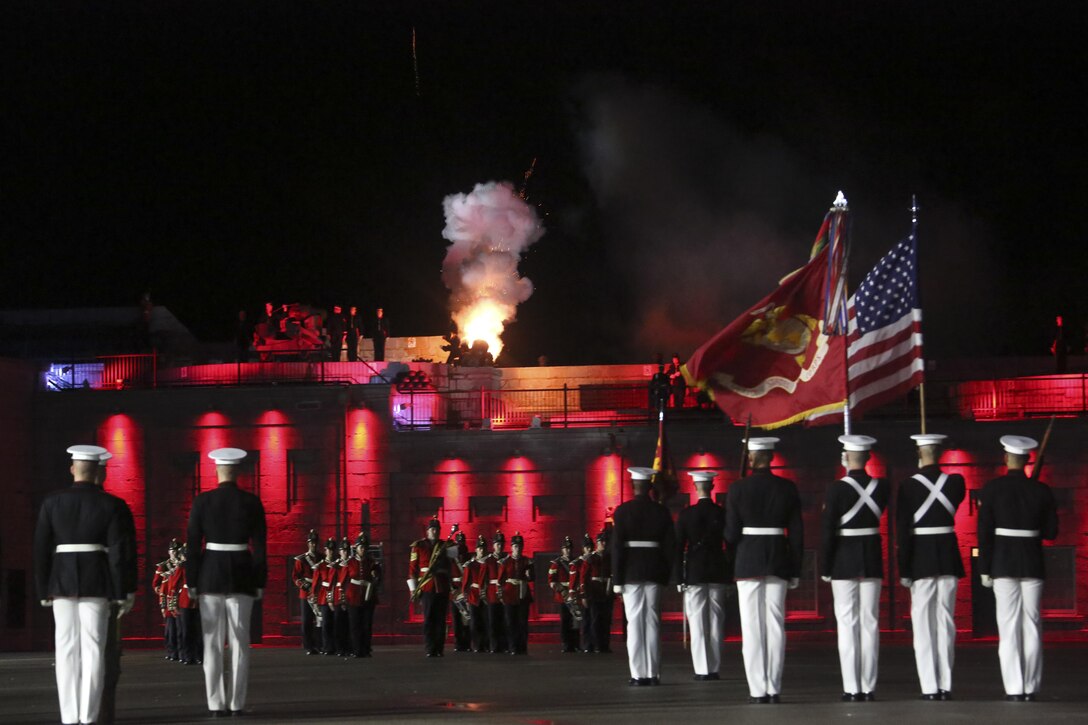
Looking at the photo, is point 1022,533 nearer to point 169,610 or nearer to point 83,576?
point 83,576

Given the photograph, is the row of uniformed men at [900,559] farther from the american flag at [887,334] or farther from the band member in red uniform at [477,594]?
the band member in red uniform at [477,594]

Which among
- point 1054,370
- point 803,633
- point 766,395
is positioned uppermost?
point 1054,370

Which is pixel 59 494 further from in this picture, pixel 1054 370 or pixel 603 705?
pixel 1054 370

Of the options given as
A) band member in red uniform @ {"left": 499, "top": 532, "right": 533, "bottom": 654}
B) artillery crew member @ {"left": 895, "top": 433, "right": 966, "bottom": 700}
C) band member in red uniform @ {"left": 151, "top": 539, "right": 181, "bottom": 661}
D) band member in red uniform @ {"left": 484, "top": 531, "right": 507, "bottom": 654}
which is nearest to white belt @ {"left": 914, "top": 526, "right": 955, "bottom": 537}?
artillery crew member @ {"left": 895, "top": 433, "right": 966, "bottom": 700}

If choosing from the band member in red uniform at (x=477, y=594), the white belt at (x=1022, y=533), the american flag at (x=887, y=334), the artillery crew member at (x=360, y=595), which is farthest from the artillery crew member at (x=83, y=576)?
the band member in red uniform at (x=477, y=594)

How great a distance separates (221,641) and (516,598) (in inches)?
517

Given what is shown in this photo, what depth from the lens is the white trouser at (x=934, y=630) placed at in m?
15.1

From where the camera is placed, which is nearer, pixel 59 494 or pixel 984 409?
pixel 59 494

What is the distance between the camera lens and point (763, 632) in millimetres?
15297

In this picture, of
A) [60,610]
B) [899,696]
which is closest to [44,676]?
[60,610]

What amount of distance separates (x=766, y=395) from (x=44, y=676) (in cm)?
1035

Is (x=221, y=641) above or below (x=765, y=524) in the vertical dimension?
below

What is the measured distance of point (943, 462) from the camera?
37.3 meters

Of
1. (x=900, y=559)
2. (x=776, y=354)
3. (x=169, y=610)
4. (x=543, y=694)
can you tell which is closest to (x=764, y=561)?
(x=900, y=559)
